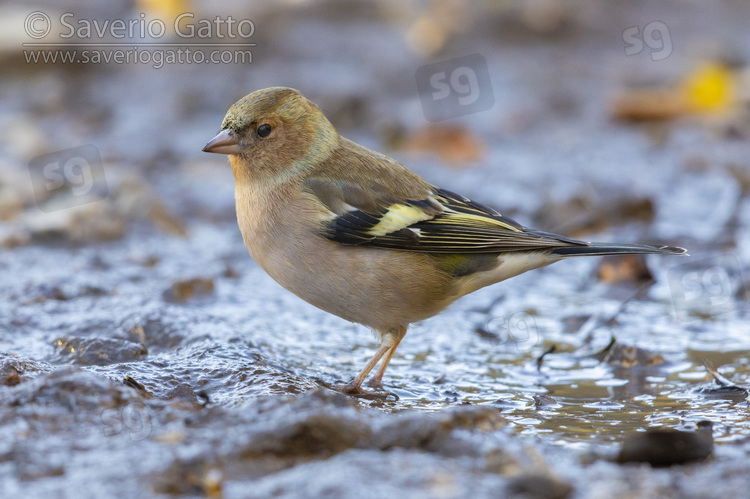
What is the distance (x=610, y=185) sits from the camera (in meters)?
7.73

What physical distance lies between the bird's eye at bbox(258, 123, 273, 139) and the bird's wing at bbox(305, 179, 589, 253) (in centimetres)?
36

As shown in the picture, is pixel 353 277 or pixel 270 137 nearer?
pixel 353 277

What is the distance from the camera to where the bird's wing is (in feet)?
14.8

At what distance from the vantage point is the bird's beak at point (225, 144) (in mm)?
4590

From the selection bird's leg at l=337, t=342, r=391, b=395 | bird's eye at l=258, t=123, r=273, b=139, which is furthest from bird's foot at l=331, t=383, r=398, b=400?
bird's eye at l=258, t=123, r=273, b=139
